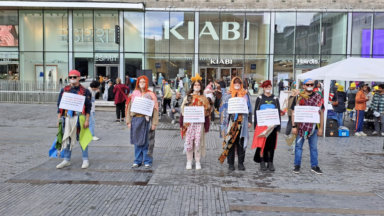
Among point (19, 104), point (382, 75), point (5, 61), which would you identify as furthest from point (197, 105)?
point (5, 61)

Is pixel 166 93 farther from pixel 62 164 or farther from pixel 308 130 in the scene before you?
pixel 308 130

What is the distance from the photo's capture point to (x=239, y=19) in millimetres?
27609

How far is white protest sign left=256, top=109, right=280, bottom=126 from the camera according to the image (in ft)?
21.8

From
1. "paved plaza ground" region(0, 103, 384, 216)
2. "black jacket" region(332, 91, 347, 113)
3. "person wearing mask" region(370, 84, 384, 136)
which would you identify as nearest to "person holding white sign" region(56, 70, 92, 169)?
"paved plaza ground" region(0, 103, 384, 216)

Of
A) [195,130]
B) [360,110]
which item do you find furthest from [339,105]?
[195,130]

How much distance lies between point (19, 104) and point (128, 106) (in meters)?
16.4

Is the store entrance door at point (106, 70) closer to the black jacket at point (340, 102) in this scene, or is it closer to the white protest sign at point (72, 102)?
the black jacket at point (340, 102)

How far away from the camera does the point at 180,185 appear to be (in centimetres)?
587

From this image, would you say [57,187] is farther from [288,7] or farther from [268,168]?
[288,7]

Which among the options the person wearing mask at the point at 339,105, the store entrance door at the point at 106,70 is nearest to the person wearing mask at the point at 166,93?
the person wearing mask at the point at 339,105

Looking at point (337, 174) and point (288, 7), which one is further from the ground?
point (288, 7)

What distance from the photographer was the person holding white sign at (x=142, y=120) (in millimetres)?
6832

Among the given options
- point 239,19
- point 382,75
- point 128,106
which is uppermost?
point 239,19

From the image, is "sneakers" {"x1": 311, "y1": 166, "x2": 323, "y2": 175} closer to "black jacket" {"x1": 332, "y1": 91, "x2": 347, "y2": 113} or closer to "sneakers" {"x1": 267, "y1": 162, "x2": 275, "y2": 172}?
"sneakers" {"x1": 267, "y1": 162, "x2": 275, "y2": 172}
